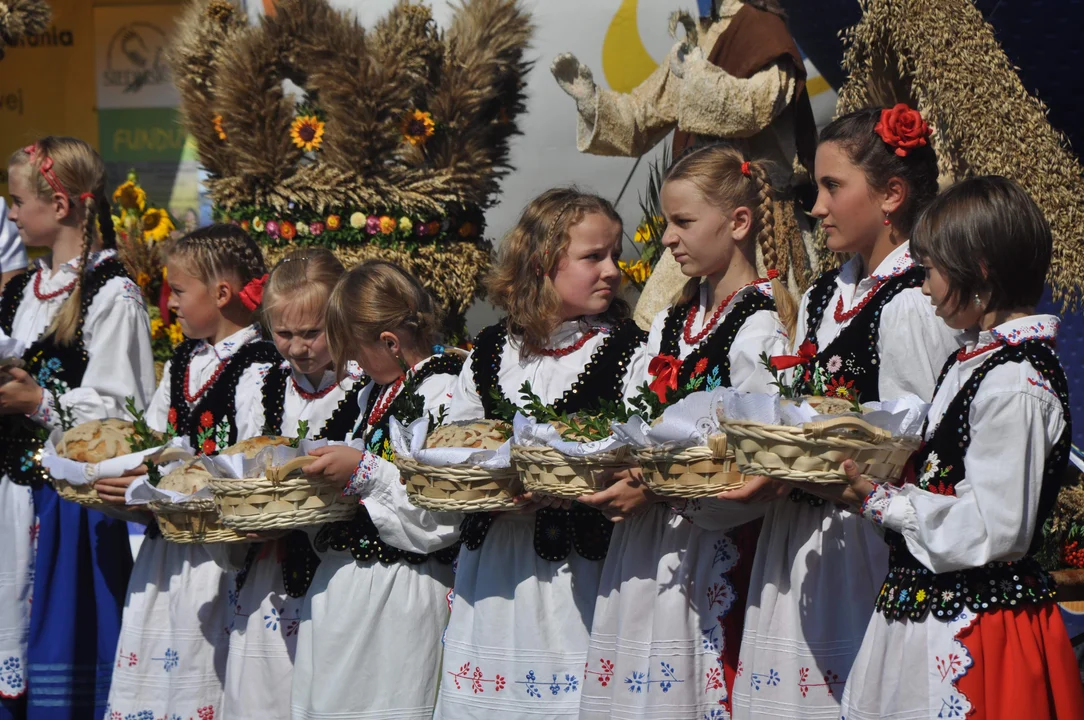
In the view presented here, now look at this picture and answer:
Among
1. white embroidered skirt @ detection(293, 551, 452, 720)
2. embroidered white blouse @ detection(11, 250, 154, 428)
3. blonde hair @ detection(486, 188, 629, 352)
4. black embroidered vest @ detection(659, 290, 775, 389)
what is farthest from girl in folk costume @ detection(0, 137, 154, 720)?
black embroidered vest @ detection(659, 290, 775, 389)

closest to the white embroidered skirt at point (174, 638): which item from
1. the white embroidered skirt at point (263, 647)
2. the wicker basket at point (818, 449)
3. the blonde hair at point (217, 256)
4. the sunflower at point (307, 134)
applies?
the white embroidered skirt at point (263, 647)

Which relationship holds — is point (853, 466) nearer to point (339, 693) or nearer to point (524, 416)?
point (524, 416)

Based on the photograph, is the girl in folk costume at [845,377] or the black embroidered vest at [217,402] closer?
the girl in folk costume at [845,377]

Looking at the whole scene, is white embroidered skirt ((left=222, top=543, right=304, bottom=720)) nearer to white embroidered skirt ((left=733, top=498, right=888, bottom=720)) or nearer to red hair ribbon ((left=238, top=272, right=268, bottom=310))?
red hair ribbon ((left=238, top=272, right=268, bottom=310))

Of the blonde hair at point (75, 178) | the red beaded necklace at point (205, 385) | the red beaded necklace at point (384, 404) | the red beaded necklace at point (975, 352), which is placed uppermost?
the blonde hair at point (75, 178)

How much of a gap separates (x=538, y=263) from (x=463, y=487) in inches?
28.5

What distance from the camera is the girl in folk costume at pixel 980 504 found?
250 centimetres

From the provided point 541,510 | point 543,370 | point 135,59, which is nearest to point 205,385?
point 543,370

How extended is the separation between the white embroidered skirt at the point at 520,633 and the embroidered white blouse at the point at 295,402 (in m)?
0.77

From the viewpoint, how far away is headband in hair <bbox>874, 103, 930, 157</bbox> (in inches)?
123

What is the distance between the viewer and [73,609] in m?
4.58

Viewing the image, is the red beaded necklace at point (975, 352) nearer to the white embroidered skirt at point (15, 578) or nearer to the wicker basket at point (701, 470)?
the wicker basket at point (701, 470)

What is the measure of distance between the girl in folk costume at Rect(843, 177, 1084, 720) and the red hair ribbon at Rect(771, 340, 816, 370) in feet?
1.05

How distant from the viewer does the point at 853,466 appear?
2.54m
